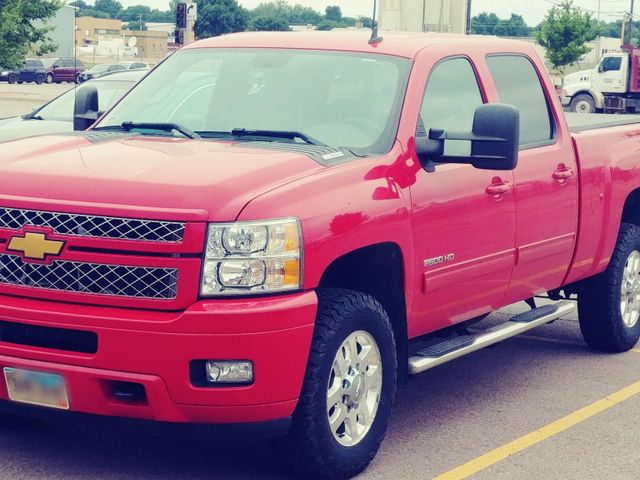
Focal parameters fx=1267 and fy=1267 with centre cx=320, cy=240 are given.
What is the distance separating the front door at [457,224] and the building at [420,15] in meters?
47.4

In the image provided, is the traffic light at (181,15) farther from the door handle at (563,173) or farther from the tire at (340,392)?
the tire at (340,392)

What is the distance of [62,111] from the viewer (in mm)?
13984

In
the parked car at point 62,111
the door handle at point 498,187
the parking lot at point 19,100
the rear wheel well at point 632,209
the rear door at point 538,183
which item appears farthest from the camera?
the parking lot at point 19,100

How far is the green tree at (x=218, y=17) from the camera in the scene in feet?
370

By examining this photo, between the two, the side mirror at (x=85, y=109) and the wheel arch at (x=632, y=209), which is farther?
the wheel arch at (x=632, y=209)

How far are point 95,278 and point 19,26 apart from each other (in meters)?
26.5

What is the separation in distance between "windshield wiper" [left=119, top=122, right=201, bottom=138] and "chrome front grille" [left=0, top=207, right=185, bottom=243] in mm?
1167

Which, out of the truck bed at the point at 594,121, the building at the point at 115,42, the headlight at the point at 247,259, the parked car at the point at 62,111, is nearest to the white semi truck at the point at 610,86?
the parked car at the point at 62,111

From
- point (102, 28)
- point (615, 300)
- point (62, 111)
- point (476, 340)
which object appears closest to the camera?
point (476, 340)

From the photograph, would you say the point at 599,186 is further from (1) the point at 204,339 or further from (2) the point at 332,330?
(1) the point at 204,339

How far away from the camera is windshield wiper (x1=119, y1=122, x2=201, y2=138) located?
230 inches

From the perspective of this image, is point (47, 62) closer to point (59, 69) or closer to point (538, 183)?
point (59, 69)

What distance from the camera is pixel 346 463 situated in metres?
5.14

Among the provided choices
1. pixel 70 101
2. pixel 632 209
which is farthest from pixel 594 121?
pixel 70 101
